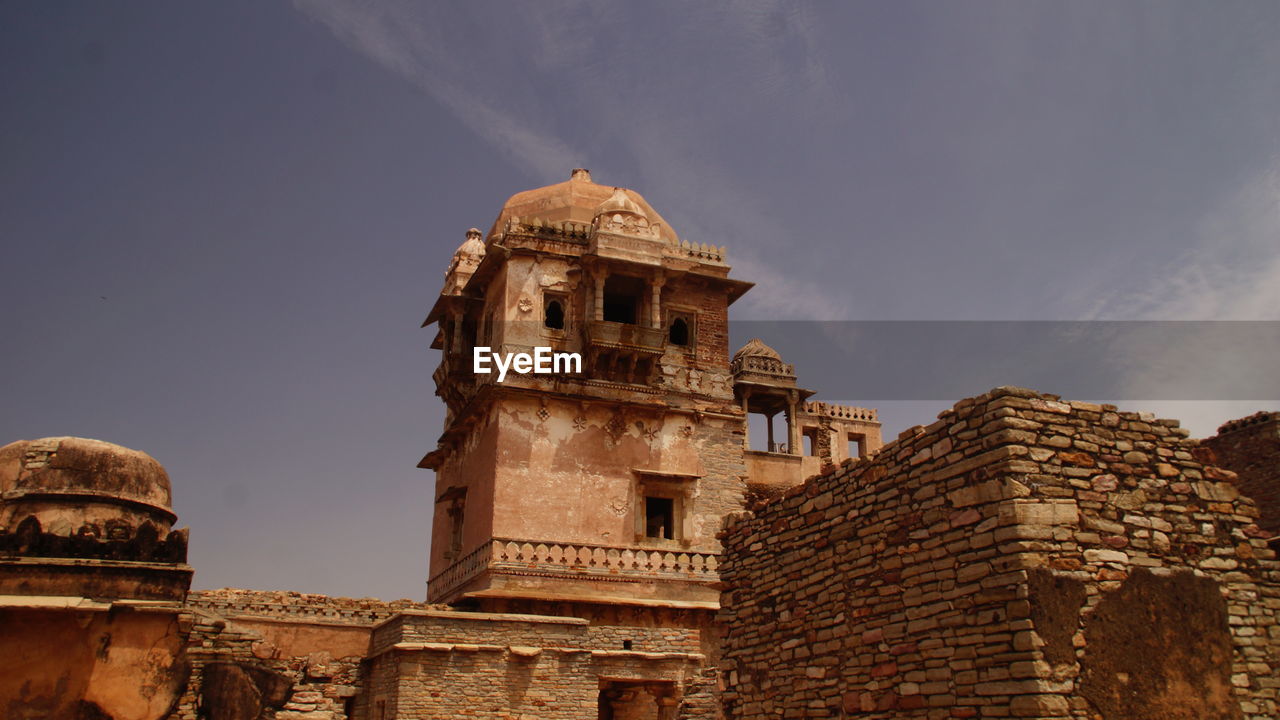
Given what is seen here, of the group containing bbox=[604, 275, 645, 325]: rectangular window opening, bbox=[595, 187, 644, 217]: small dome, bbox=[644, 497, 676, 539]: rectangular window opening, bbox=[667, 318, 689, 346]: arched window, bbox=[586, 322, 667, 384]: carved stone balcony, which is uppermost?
bbox=[595, 187, 644, 217]: small dome

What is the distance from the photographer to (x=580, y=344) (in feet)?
71.3

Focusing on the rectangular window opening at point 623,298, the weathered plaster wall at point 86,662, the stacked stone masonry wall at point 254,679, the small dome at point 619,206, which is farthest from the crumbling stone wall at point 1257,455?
the weathered plaster wall at point 86,662

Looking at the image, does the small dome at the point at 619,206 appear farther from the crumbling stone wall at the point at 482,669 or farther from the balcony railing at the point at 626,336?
the crumbling stone wall at the point at 482,669

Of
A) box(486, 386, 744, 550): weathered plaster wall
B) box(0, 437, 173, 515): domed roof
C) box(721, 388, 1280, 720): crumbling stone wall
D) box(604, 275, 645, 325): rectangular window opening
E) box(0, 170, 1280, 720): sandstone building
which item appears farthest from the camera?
box(604, 275, 645, 325): rectangular window opening

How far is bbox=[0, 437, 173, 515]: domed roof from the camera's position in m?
14.5

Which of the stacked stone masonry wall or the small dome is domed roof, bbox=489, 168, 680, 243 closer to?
the small dome

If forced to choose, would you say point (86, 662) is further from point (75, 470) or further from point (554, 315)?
point (554, 315)

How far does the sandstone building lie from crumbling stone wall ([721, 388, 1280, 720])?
0.07ft

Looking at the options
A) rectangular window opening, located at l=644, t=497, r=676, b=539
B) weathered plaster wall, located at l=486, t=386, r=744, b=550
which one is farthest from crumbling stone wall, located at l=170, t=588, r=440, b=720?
rectangular window opening, located at l=644, t=497, r=676, b=539

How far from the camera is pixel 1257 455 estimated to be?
1375cm

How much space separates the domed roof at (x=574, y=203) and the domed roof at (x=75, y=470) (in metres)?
10.6

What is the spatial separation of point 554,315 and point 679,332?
3092 millimetres

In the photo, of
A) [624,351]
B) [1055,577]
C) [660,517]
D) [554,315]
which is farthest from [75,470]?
[1055,577]

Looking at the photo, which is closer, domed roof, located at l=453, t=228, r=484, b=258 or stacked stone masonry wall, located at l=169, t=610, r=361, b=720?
stacked stone masonry wall, located at l=169, t=610, r=361, b=720
